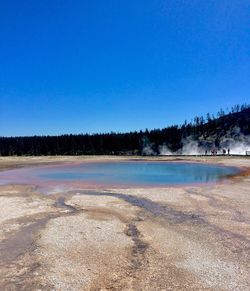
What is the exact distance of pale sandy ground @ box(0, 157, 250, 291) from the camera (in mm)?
6241

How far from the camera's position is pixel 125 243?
8328 mm

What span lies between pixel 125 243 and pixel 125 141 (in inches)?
3299

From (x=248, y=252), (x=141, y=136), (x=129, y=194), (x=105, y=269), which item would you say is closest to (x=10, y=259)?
(x=105, y=269)

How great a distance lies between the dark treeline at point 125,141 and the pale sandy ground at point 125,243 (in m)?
68.4

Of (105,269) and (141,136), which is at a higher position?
(141,136)

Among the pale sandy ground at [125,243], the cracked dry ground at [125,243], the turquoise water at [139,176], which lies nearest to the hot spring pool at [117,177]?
the turquoise water at [139,176]

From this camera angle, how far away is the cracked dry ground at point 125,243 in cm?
624

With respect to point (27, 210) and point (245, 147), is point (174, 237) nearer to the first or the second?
point (27, 210)

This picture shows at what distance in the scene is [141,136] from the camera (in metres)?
95.6

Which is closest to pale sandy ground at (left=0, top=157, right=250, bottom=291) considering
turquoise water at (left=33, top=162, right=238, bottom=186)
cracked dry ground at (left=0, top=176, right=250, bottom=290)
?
cracked dry ground at (left=0, top=176, right=250, bottom=290)

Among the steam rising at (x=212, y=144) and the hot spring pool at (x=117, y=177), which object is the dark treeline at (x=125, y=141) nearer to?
the steam rising at (x=212, y=144)

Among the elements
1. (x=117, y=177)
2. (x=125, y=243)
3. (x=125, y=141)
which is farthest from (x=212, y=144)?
(x=125, y=243)

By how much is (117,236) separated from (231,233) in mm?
2806

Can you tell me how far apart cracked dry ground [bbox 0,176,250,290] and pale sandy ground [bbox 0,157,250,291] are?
17mm
